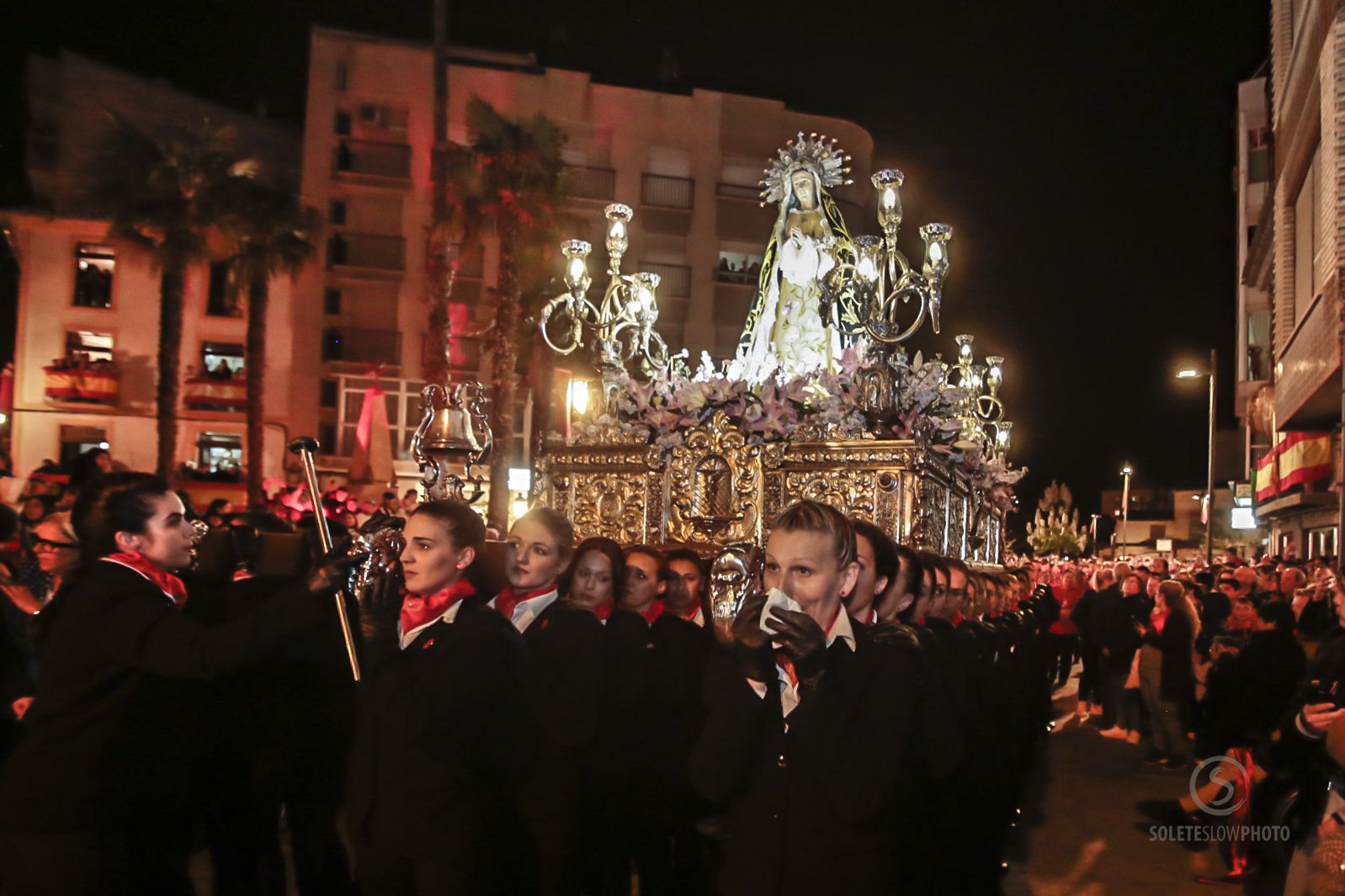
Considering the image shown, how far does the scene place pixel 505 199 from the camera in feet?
83.5

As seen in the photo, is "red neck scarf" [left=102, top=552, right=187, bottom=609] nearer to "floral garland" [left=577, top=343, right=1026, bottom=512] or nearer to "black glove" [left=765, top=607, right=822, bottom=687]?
"black glove" [left=765, top=607, right=822, bottom=687]

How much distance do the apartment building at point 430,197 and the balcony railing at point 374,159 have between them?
4 cm

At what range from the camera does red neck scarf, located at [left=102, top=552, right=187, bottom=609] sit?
4.00m

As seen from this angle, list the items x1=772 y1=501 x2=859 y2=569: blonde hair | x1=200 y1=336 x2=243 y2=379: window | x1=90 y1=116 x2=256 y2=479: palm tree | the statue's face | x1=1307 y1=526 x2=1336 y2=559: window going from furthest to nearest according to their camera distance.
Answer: x1=200 y1=336 x2=243 y2=379: window, x1=1307 y1=526 x2=1336 y2=559: window, x1=90 y1=116 x2=256 y2=479: palm tree, the statue's face, x1=772 y1=501 x2=859 y2=569: blonde hair

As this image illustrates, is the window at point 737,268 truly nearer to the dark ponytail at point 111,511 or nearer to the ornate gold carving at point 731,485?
the ornate gold carving at point 731,485

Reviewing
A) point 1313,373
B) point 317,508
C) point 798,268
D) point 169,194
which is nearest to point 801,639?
point 317,508

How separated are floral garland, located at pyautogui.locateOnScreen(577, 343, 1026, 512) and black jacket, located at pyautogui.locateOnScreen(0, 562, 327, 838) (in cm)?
602

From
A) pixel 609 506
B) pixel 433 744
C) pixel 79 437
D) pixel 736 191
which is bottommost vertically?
pixel 433 744

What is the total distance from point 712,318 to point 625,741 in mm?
34564

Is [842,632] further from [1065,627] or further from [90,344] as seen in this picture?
[90,344]

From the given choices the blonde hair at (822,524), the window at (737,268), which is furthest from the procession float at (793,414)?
the window at (737,268)

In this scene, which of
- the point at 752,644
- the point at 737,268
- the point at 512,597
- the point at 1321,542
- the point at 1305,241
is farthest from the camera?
the point at 737,268

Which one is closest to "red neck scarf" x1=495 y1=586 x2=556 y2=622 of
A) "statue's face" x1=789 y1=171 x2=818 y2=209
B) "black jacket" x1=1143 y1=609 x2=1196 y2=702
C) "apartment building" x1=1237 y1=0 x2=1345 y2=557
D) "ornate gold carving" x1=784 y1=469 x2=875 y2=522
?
"ornate gold carving" x1=784 y1=469 x2=875 y2=522

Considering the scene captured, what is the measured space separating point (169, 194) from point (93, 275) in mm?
8907
